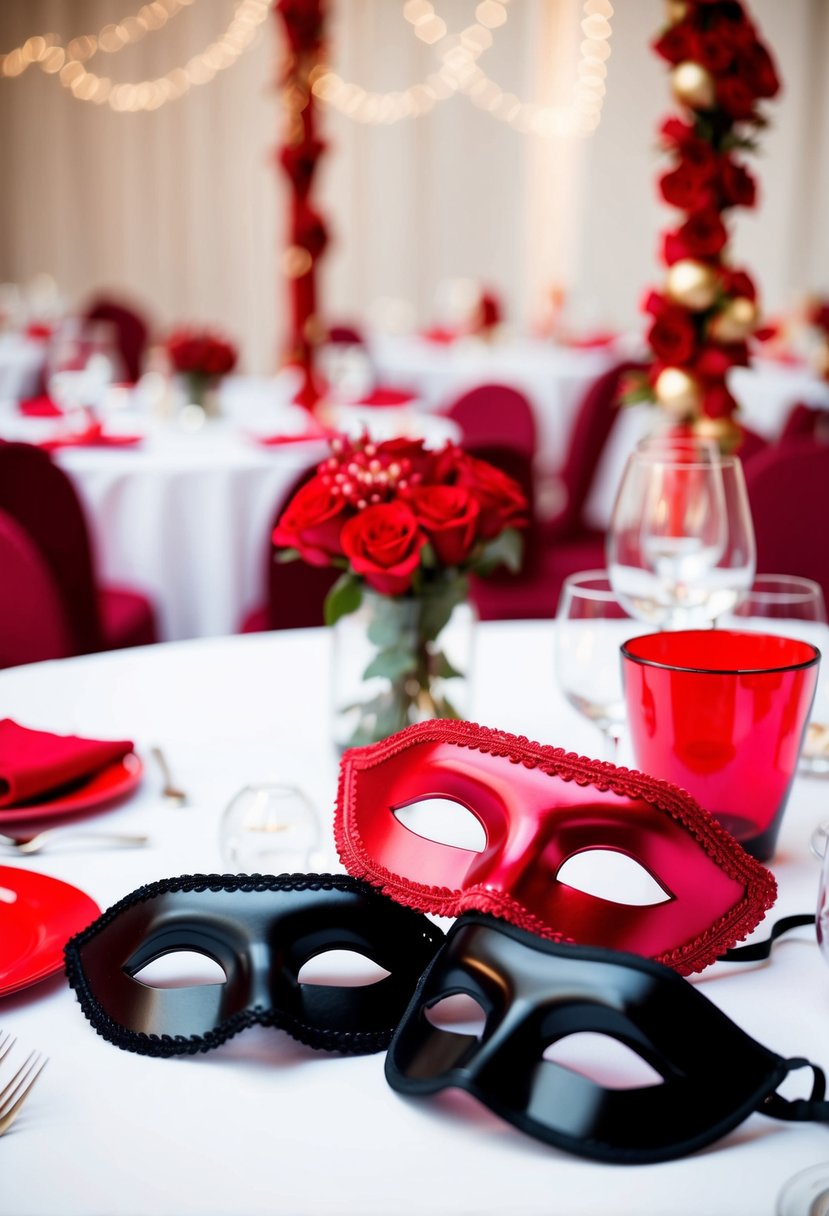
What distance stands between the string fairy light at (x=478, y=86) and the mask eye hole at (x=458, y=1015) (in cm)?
827

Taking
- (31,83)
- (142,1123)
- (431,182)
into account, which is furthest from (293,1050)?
(31,83)

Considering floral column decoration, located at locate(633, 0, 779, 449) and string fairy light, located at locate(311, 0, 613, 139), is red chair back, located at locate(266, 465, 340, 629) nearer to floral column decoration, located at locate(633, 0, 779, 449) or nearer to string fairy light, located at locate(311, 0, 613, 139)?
floral column decoration, located at locate(633, 0, 779, 449)

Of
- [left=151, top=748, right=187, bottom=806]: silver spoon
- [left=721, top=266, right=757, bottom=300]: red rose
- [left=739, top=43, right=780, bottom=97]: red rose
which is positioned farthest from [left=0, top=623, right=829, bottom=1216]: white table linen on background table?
[left=739, top=43, right=780, bottom=97]: red rose

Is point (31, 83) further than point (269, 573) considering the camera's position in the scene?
Yes

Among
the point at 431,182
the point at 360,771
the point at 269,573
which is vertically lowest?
the point at 269,573

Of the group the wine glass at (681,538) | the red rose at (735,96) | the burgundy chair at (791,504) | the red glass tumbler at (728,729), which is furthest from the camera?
the red rose at (735,96)

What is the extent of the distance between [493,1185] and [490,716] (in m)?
0.70

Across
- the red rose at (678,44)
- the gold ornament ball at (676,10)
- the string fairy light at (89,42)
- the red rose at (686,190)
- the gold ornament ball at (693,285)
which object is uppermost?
the string fairy light at (89,42)

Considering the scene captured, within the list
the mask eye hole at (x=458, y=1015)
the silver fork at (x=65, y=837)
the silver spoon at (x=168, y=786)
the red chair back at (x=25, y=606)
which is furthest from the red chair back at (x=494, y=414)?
the mask eye hole at (x=458, y=1015)

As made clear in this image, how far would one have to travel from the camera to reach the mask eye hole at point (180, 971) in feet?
2.39

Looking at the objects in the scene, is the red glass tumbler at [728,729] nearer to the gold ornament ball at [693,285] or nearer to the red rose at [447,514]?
the red rose at [447,514]

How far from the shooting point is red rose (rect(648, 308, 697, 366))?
92.4 inches

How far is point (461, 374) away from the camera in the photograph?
5738 millimetres

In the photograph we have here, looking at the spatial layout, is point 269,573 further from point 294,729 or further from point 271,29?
point 271,29
